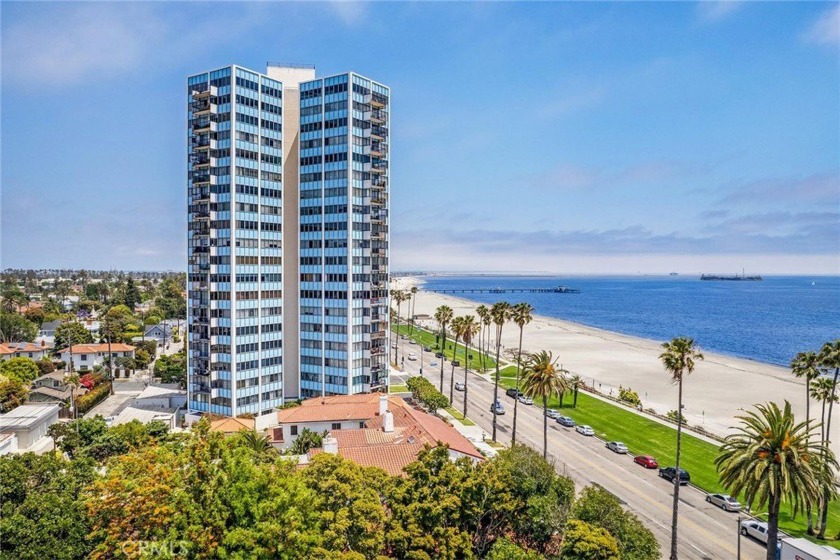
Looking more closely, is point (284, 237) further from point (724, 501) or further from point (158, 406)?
point (724, 501)

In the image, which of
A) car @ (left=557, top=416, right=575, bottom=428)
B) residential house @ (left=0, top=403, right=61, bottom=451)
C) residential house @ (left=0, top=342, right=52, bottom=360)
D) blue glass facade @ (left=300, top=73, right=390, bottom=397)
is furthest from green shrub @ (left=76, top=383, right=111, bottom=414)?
car @ (left=557, top=416, right=575, bottom=428)

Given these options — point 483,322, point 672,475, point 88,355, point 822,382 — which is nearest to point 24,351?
point 88,355

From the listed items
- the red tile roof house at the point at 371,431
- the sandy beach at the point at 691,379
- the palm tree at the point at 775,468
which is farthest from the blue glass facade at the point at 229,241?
the sandy beach at the point at 691,379

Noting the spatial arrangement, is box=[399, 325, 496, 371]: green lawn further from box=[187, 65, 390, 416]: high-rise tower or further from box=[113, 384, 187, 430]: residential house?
box=[113, 384, 187, 430]: residential house

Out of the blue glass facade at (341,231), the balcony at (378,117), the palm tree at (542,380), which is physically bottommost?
the palm tree at (542,380)

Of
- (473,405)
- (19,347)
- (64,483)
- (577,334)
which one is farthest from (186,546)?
(577,334)

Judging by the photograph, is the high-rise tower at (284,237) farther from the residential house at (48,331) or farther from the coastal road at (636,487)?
the residential house at (48,331)

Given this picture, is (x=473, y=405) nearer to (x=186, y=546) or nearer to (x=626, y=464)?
(x=626, y=464)
